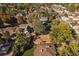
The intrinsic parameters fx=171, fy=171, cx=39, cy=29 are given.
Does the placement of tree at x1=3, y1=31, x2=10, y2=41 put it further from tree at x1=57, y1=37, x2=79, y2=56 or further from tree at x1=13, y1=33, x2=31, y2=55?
tree at x1=57, y1=37, x2=79, y2=56

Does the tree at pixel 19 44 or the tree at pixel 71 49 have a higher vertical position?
the tree at pixel 19 44

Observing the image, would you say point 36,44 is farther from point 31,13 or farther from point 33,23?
point 31,13

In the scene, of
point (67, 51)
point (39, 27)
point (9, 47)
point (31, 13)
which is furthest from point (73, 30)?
point (9, 47)

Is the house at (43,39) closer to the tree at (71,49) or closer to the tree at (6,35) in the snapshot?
the tree at (71,49)

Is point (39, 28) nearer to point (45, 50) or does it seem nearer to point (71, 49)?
point (45, 50)

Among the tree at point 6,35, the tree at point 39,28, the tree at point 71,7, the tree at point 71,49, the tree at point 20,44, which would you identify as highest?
the tree at point 71,7

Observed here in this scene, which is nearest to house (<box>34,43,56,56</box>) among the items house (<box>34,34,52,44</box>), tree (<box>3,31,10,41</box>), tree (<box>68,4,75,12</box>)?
house (<box>34,34,52,44</box>)

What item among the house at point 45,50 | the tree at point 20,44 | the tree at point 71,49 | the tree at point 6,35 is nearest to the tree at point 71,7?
the tree at point 71,49

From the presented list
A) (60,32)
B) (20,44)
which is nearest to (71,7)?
(60,32)
